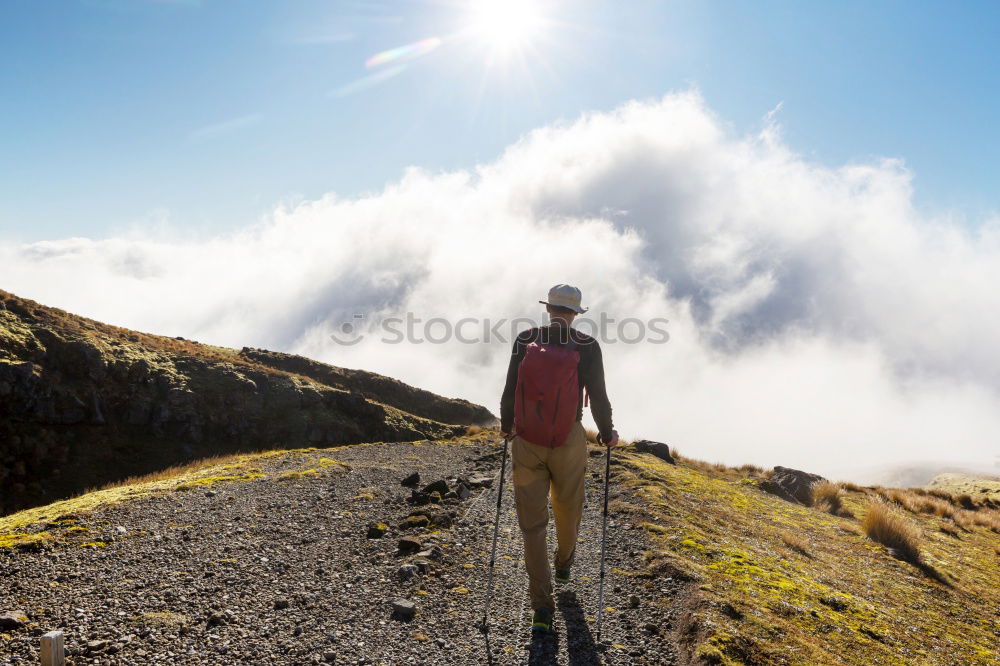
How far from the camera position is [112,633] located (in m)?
4.88

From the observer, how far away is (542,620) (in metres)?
5.35

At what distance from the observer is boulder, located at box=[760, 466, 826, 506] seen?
56.1 ft

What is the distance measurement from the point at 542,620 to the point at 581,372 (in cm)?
267

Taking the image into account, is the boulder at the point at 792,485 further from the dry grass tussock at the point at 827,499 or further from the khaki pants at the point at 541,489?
the khaki pants at the point at 541,489

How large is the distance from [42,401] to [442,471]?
2986cm

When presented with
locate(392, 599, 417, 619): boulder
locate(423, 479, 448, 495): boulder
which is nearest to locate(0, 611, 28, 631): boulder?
locate(392, 599, 417, 619): boulder

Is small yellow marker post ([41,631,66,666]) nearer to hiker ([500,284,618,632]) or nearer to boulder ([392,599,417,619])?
boulder ([392,599,417,619])

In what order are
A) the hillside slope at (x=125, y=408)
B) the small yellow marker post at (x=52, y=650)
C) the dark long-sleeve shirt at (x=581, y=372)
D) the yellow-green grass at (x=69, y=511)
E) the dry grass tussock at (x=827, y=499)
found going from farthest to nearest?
the hillside slope at (x=125, y=408)
the dry grass tussock at (x=827, y=499)
the yellow-green grass at (x=69, y=511)
the dark long-sleeve shirt at (x=581, y=372)
the small yellow marker post at (x=52, y=650)

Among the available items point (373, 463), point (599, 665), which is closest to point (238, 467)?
point (373, 463)

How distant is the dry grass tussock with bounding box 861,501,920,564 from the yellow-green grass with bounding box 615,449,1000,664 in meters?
0.18

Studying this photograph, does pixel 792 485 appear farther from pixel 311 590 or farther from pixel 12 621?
pixel 12 621

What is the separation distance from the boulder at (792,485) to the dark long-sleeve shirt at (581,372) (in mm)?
14644

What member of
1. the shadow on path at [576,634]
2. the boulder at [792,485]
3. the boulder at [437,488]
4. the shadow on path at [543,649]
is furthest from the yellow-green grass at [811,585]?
the boulder at [437,488]

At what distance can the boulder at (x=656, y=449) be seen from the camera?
69.4 feet
